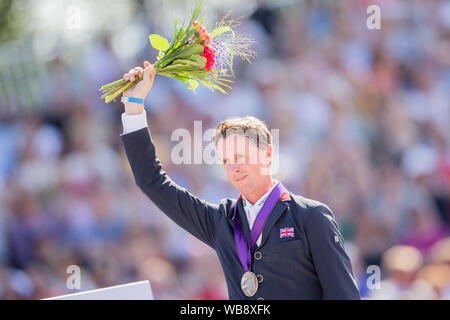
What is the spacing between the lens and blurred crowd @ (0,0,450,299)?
23.0ft

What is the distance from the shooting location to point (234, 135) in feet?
10.1

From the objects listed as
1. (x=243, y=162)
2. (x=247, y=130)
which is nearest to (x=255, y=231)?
(x=243, y=162)

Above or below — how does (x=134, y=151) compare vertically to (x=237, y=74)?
below

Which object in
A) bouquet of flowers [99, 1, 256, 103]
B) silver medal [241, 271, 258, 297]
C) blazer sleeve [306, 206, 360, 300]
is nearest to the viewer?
blazer sleeve [306, 206, 360, 300]

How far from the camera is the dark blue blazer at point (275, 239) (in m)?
2.79

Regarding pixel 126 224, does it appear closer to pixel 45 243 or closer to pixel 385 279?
pixel 45 243

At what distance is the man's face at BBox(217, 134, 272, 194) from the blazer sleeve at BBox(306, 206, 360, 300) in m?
0.34

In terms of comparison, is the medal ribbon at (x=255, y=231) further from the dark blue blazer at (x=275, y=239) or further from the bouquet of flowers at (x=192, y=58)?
the bouquet of flowers at (x=192, y=58)

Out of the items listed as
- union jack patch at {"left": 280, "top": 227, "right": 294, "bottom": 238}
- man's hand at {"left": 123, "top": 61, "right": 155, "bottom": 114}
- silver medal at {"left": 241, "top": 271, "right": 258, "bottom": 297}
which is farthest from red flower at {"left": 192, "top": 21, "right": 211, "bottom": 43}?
silver medal at {"left": 241, "top": 271, "right": 258, "bottom": 297}

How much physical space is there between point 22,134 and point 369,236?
4295 millimetres

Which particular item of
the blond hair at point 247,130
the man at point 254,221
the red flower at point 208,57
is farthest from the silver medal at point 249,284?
the red flower at point 208,57

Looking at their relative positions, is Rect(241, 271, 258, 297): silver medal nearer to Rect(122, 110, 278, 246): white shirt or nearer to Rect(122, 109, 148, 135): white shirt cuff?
Rect(122, 110, 278, 246): white shirt

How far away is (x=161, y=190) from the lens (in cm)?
313

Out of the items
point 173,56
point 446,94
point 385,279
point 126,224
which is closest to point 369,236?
point 385,279
